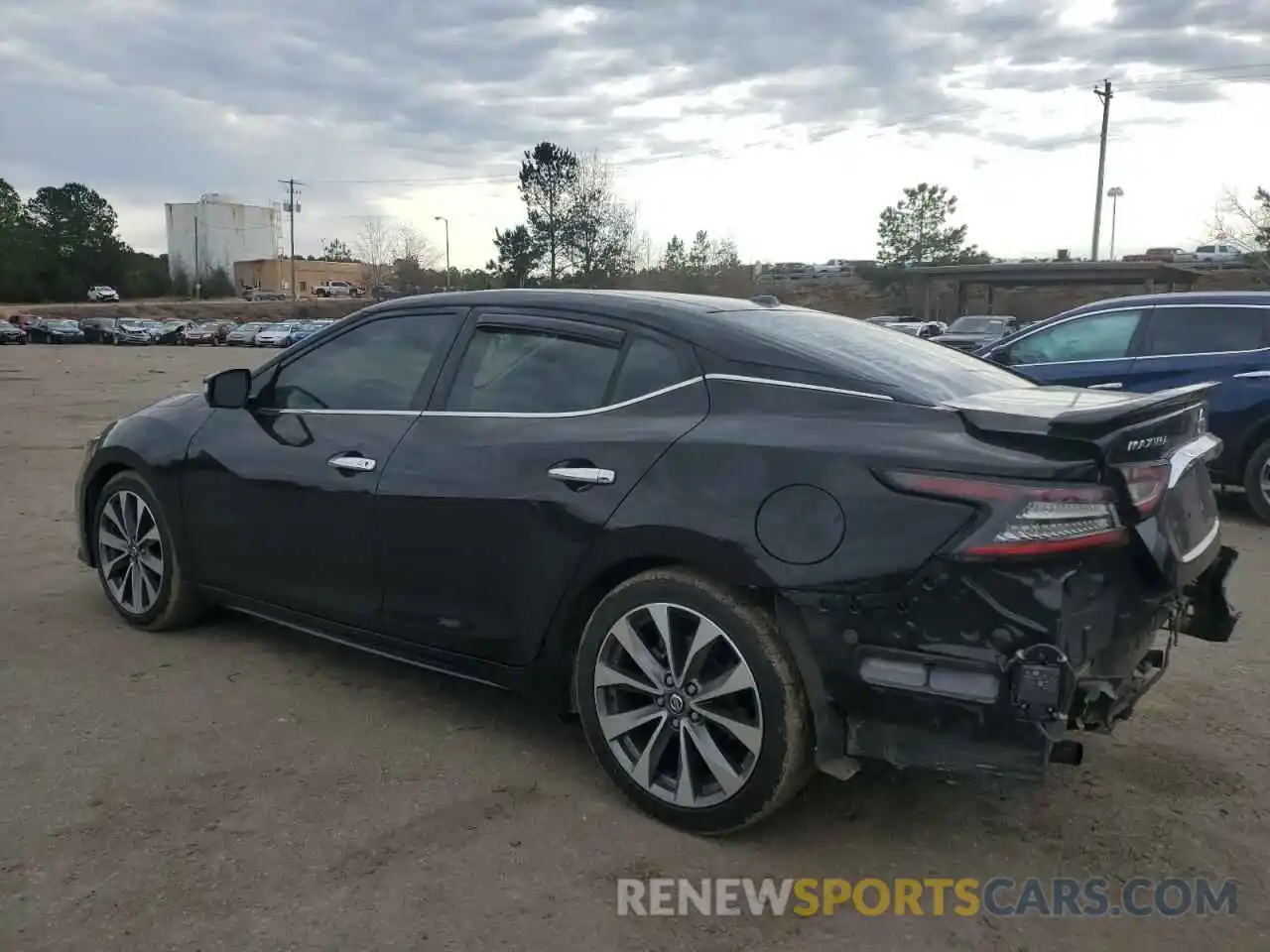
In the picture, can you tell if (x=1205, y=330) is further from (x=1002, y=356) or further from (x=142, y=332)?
(x=142, y=332)

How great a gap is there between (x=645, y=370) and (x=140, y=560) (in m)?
2.80

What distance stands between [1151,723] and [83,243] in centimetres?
10411

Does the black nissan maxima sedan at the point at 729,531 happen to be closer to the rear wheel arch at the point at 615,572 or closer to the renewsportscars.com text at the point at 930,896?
the rear wheel arch at the point at 615,572

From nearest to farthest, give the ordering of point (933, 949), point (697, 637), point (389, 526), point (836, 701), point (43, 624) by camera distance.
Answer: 1. point (933, 949)
2. point (836, 701)
3. point (697, 637)
4. point (389, 526)
5. point (43, 624)

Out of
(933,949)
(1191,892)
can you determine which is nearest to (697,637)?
(933,949)

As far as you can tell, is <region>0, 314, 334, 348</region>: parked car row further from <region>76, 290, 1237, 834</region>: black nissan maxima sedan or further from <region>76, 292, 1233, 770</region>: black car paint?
<region>76, 290, 1237, 834</region>: black nissan maxima sedan

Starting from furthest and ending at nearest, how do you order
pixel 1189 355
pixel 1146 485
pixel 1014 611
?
pixel 1189 355 < pixel 1146 485 < pixel 1014 611

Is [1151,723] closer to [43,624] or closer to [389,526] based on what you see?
[389,526]

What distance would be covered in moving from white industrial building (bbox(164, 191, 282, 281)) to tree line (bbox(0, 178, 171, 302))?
13593mm

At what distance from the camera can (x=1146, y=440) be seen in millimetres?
2914

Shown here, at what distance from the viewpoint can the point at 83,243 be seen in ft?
306

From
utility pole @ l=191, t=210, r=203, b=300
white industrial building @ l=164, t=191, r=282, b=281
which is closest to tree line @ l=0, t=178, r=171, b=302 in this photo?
utility pole @ l=191, t=210, r=203, b=300

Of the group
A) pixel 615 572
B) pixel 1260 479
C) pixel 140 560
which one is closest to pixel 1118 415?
pixel 615 572

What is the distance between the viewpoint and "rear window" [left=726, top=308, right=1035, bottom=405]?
3197 millimetres
